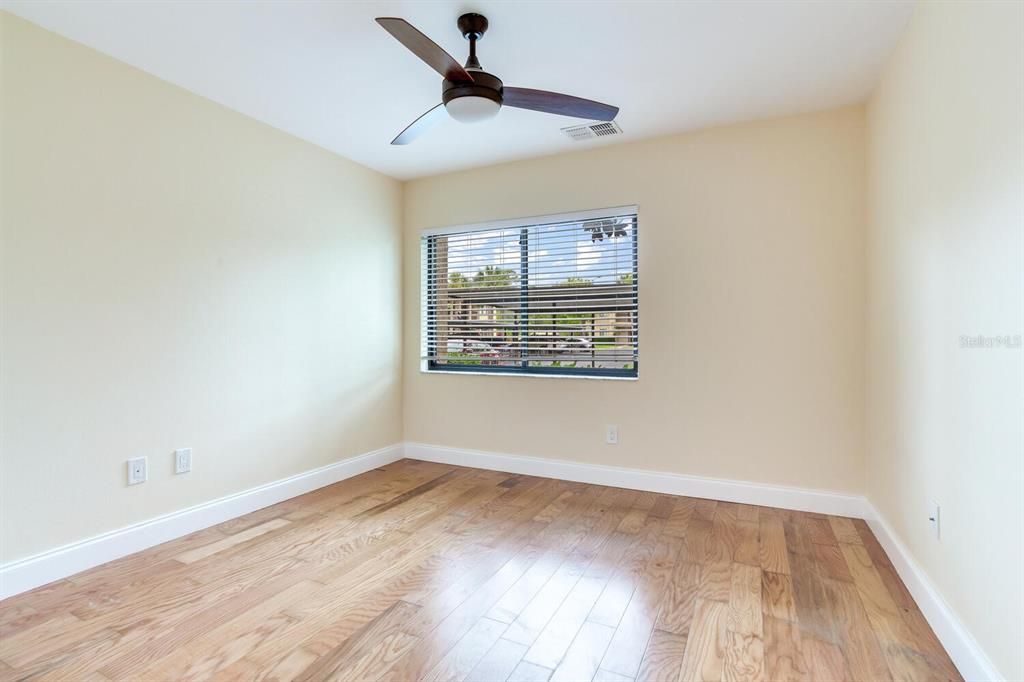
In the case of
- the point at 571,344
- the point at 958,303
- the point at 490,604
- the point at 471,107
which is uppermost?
the point at 471,107

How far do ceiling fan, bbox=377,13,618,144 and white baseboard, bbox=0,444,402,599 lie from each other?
94.2 inches

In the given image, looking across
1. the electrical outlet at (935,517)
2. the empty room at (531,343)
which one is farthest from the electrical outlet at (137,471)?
the electrical outlet at (935,517)

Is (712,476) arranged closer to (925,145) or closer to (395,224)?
(925,145)

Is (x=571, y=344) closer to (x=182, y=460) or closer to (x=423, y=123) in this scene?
(x=423, y=123)

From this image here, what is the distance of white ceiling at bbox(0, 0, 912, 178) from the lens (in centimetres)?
202

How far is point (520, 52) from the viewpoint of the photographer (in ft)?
7.61

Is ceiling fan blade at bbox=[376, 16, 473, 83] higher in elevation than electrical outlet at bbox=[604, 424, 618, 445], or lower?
higher

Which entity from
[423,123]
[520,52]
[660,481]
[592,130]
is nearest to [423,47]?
[423,123]

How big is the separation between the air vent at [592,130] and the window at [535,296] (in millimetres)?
518

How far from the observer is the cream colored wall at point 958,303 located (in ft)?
4.30

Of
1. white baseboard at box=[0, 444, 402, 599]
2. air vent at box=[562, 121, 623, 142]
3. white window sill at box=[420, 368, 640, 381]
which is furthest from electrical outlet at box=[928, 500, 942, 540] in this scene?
white baseboard at box=[0, 444, 402, 599]

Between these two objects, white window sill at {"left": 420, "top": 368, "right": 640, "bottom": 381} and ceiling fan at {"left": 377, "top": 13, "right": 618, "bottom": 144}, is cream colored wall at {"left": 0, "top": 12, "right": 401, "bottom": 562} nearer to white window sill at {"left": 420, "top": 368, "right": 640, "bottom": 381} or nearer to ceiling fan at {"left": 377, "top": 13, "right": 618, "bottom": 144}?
white window sill at {"left": 420, "top": 368, "right": 640, "bottom": 381}

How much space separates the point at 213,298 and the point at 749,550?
318 centimetres

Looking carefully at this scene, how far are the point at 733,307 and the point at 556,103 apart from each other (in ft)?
5.68
